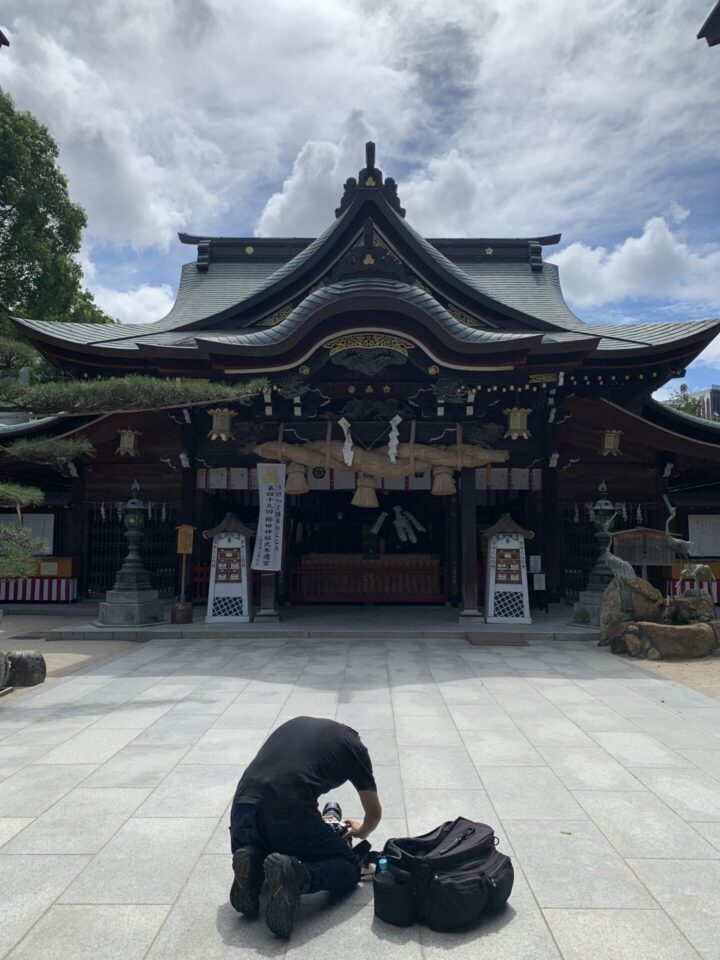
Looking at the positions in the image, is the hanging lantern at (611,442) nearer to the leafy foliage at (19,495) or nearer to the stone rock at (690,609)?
the stone rock at (690,609)

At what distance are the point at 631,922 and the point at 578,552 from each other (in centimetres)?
1265

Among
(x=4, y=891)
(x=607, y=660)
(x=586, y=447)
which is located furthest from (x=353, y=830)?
(x=586, y=447)

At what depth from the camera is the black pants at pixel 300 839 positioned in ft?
9.73

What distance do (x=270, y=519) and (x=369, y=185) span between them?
7828 mm

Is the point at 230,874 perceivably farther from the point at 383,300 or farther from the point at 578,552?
the point at 578,552

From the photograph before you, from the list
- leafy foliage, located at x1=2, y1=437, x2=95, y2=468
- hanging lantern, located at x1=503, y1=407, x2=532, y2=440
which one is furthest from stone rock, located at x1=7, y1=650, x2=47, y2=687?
hanging lantern, located at x1=503, y1=407, x2=532, y2=440

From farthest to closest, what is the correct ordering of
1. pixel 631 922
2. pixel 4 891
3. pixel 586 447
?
pixel 586 447 → pixel 4 891 → pixel 631 922

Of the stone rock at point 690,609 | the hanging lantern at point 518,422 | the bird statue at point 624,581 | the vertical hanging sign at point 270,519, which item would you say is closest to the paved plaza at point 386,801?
the bird statue at point 624,581

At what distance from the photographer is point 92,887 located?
10.9 feet

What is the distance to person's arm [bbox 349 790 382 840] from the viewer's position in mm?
3293

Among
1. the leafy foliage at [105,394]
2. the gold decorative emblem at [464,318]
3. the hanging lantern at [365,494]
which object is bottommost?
the hanging lantern at [365,494]

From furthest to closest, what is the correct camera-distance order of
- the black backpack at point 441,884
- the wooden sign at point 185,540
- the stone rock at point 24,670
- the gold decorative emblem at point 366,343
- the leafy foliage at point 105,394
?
the wooden sign at point 185,540 < the gold decorative emblem at point 366,343 < the stone rock at point 24,670 < the leafy foliage at point 105,394 < the black backpack at point 441,884

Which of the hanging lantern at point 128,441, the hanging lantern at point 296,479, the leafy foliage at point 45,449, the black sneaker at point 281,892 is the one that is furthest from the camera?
the hanging lantern at point 128,441

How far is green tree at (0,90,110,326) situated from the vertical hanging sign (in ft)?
42.2
